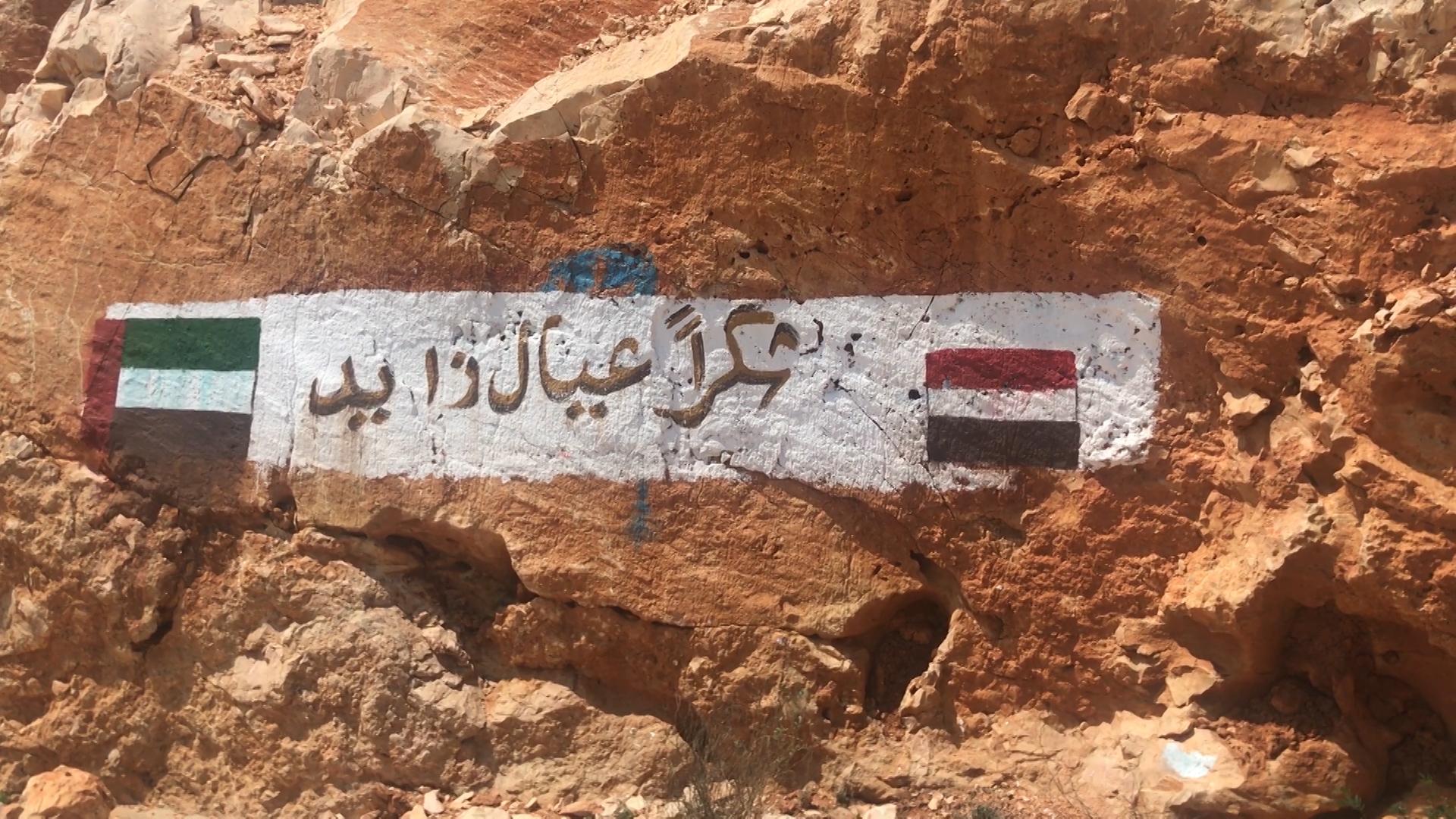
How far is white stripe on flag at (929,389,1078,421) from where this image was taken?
3494mm

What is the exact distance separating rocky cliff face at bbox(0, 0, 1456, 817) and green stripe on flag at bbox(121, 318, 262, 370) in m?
0.11

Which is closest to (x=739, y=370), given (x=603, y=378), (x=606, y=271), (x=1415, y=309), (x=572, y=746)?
(x=603, y=378)

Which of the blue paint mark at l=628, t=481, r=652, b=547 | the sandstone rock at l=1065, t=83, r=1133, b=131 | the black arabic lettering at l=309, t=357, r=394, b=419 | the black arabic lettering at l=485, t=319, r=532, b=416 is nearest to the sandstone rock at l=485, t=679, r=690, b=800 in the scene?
the blue paint mark at l=628, t=481, r=652, b=547

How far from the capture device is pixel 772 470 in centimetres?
371

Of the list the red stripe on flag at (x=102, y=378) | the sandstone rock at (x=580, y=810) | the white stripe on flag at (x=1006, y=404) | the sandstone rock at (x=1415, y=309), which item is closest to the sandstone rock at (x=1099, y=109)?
the white stripe on flag at (x=1006, y=404)

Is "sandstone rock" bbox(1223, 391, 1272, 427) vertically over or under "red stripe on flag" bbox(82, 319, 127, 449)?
over

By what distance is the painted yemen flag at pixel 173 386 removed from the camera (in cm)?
426

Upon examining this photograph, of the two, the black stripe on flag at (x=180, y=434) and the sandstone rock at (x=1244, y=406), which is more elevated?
the sandstone rock at (x=1244, y=406)

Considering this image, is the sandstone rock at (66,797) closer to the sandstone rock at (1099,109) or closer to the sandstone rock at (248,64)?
the sandstone rock at (248,64)

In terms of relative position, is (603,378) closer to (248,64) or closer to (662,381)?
(662,381)

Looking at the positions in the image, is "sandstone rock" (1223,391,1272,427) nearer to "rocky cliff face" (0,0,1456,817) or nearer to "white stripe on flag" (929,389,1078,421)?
"rocky cliff face" (0,0,1456,817)

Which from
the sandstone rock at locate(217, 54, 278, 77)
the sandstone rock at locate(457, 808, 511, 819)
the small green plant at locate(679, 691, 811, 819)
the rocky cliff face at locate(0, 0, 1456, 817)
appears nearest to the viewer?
the rocky cliff face at locate(0, 0, 1456, 817)

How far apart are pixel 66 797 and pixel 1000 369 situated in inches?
124

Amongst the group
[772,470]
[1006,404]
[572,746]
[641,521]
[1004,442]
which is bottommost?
[572,746]
